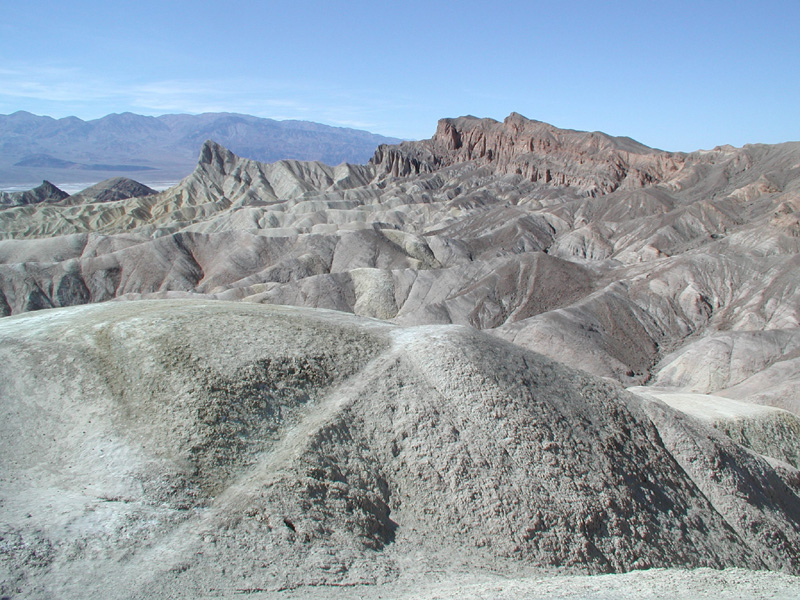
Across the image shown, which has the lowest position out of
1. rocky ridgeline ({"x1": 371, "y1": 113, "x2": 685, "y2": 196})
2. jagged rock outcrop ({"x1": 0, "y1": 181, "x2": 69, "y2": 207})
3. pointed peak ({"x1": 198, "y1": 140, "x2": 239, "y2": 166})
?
jagged rock outcrop ({"x1": 0, "y1": 181, "x2": 69, "y2": 207})

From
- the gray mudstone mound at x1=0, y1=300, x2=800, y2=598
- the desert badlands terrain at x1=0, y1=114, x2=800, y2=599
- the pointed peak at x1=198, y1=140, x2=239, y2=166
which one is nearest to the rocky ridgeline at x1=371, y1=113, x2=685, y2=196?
the pointed peak at x1=198, y1=140, x2=239, y2=166

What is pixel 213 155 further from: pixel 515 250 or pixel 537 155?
pixel 515 250

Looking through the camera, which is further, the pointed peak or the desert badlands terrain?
the pointed peak

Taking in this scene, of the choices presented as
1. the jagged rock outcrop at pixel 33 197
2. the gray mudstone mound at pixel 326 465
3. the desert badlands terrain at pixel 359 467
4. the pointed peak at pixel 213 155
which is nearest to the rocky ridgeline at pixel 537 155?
the pointed peak at pixel 213 155

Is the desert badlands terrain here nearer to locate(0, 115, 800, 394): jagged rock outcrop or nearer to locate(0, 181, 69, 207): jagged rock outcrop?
locate(0, 115, 800, 394): jagged rock outcrop

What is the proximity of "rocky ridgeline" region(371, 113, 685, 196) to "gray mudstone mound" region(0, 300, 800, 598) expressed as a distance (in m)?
87.8

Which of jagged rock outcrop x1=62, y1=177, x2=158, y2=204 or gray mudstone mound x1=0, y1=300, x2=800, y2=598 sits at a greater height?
gray mudstone mound x1=0, y1=300, x2=800, y2=598

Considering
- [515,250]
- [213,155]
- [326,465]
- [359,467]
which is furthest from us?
[213,155]

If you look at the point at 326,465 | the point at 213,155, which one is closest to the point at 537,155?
the point at 213,155

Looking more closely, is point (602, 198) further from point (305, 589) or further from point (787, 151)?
point (305, 589)

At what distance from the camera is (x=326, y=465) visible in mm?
14445

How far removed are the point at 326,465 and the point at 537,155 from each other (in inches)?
4426

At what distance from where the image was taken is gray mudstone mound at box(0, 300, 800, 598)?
11773 millimetres

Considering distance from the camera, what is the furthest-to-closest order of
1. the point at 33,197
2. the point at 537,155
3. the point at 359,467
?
the point at 33,197
the point at 537,155
the point at 359,467
